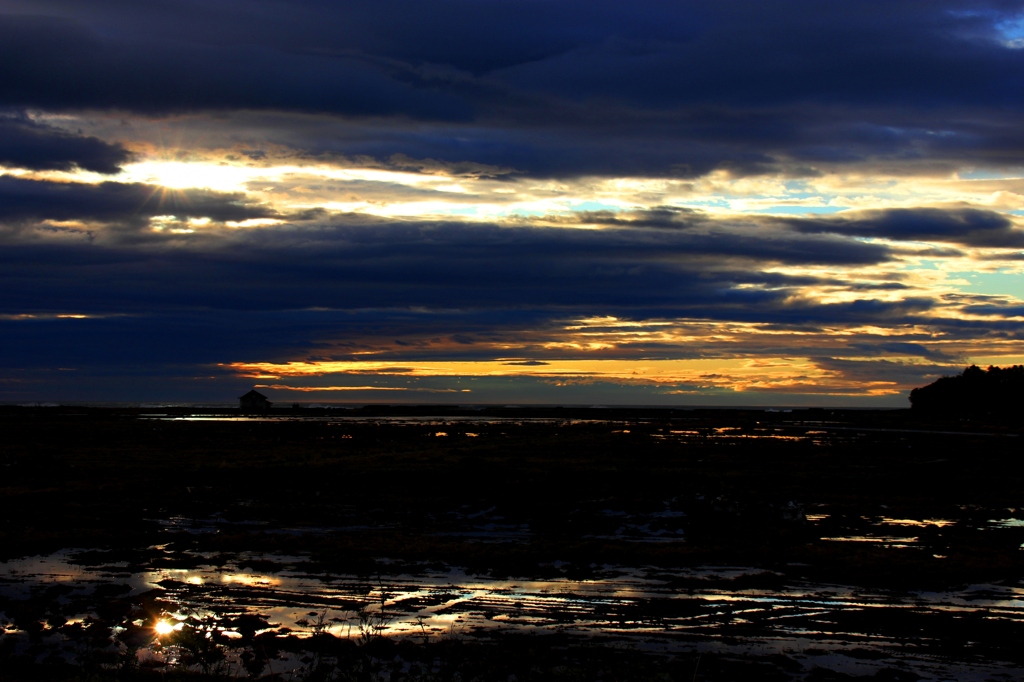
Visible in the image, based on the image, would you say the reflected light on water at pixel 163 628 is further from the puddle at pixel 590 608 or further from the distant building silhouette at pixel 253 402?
the distant building silhouette at pixel 253 402

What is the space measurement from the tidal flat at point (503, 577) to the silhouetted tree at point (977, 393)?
104681mm

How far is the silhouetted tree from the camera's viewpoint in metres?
129

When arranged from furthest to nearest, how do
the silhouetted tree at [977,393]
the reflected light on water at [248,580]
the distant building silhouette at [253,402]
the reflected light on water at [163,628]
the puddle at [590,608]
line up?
the distant building silhouette at [253,402] → the silhouetted tree at [977,393] → the reflected light on water at [248,580] → the reflected light on water at [163,628] → the puddle at [590,608]

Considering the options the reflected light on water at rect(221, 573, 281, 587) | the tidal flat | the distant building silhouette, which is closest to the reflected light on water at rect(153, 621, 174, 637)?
the tidal flat

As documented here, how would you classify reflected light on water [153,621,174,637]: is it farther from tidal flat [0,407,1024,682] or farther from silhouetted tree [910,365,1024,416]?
silhouetted tree [910,365,1024,416]

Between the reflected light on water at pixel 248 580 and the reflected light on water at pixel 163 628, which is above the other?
the reflected light on water at pixel 163 628

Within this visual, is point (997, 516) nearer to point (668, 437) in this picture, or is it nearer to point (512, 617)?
point (512, 617)

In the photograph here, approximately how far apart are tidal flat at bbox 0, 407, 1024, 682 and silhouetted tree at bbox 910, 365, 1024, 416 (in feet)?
343

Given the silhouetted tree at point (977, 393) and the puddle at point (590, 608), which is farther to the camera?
the silhouetted tree at point (977, 393)

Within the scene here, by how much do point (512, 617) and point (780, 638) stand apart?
171 inches

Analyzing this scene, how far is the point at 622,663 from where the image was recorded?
11.7 m

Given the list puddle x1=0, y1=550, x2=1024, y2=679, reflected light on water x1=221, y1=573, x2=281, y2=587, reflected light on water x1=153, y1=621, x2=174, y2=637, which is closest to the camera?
puddle x1=0, y1=550, x2=1024, y2=679

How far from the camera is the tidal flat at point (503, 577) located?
12.0 meters

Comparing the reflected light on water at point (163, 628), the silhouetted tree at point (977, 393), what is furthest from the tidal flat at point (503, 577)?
the silhouetted tree at point (977, 393)
